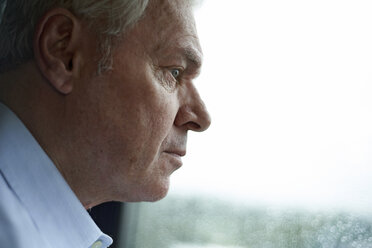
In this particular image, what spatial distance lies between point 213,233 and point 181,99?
45 cm

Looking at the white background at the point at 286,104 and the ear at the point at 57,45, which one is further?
the white background at the point at 286,104

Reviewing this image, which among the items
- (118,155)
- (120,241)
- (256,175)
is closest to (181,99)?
(118,155)


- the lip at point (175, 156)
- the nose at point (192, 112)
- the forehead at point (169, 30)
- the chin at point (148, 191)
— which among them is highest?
the forehead at point (169, 30)

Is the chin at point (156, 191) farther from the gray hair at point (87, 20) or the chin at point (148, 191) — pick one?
the gray hair at point (87, 20)

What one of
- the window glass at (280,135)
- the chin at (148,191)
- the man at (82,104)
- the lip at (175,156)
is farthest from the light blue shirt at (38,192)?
the window glass at (280,135)

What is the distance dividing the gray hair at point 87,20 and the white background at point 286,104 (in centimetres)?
24

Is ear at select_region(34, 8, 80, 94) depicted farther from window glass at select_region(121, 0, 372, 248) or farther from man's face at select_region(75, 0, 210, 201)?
window glass at select_region(121, 0, 372, 248)

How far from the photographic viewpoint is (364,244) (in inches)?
46.3

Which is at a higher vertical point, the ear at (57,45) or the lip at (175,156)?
the ear at (57,45)

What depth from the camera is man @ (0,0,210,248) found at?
102 cm

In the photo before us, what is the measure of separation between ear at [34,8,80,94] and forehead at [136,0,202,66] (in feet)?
0.45

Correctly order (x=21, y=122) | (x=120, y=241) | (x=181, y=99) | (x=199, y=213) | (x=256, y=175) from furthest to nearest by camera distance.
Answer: (x=120, y=241)
(x=199, y=213)
(x=256, y=175)
(x=181, y=99)
(x=21, y=122)

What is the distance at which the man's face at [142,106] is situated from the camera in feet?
3.43

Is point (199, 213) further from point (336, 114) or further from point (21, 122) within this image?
point (21, 122)
